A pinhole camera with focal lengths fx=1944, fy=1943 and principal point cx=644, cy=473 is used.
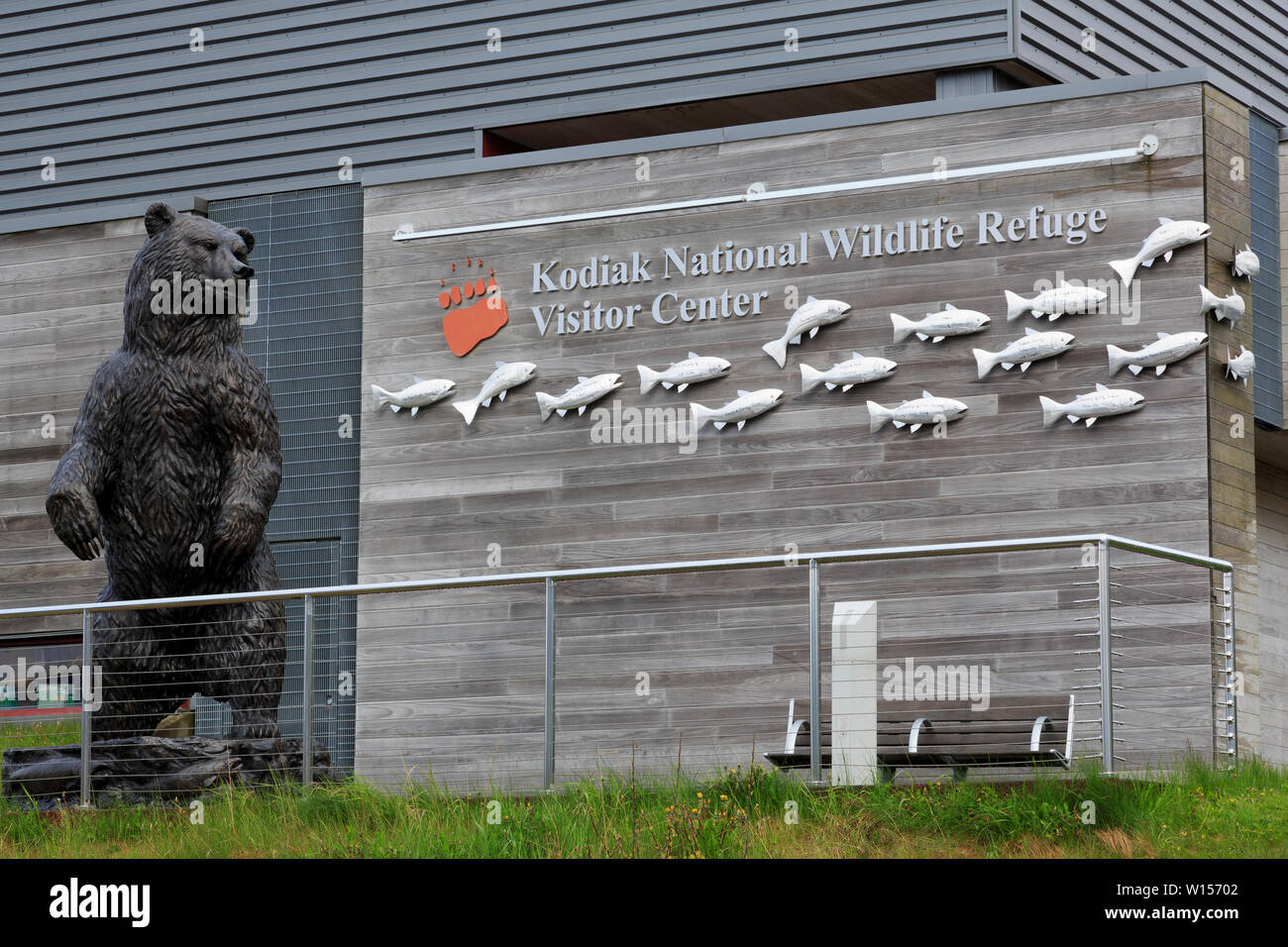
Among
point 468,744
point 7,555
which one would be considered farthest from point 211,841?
point 7,555

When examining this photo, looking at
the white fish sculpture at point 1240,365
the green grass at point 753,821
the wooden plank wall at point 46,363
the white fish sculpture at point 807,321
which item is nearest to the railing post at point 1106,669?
the green grass at point 753,821

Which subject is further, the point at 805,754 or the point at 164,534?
the point at 164,534

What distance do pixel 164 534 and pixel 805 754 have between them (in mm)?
3818

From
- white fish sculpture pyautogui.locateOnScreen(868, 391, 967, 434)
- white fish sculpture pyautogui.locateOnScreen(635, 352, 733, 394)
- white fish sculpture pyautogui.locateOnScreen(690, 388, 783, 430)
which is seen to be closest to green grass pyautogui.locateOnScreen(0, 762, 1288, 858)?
white fish sculpture pyautogui.locateOnScreen(868, 391, 967, 434)

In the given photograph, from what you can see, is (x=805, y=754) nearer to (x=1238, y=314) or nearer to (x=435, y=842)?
(x=435, y=842)

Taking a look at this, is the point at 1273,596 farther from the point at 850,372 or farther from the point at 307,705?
the point at 307,705

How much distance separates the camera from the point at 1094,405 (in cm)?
1223

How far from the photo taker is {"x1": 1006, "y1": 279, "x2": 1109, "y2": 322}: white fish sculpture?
12.4 meters

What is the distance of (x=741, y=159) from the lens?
→ 1368 centimetres

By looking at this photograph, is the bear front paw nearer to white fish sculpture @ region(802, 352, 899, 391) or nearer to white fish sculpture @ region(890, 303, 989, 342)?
white fish sculpture @ region(802, 352, 899, 391)

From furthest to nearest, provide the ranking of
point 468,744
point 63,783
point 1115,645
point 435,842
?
point 468,744 < point 1115,645 < point 63,783 < point 435,842

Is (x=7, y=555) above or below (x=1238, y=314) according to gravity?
below

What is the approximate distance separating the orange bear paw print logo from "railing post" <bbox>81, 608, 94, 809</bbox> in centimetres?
443

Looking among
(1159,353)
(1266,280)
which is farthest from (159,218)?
(1266,280)
